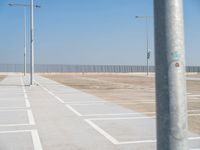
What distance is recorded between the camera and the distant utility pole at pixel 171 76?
2515mm

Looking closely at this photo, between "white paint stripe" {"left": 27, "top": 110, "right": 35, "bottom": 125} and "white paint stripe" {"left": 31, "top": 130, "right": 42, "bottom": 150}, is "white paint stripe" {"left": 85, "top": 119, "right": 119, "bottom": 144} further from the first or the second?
"white paint stripe" {"left": 27, "top": 110, "right": 35, "bottom": 125}

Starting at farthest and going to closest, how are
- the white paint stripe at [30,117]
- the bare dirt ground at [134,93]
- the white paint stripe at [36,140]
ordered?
1. the bare dirt ground at [134,93]
2. the white paint stripe at [30,117]
3. the white paint stripe at [36,140]

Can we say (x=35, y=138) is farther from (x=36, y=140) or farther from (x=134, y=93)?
(x=134, y=93)

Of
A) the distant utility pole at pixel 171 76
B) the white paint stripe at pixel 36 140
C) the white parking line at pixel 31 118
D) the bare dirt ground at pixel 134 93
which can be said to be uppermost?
the distant utility pole at pixel 171 76

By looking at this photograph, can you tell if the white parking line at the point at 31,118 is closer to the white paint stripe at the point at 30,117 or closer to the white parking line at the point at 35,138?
the white paint stripe at the point at 30,117

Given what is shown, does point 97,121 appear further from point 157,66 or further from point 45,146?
point 157,66

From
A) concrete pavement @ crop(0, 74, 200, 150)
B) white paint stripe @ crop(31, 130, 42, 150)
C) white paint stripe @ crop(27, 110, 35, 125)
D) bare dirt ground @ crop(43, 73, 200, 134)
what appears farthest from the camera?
bare dirt ground @ crop(43, 73, 200, 134)

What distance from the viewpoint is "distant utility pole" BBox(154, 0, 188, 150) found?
2515 mm

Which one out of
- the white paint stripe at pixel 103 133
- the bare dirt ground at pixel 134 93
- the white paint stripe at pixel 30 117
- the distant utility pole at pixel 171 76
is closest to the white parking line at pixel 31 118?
the white paint stripe at pixel 30 117

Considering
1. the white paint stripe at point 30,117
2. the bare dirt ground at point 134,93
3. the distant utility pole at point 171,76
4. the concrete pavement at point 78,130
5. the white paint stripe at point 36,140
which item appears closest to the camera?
the distant utility pole at point 171,76

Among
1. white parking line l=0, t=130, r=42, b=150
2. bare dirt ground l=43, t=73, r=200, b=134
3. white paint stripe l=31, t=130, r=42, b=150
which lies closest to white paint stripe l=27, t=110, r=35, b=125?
white parking line l=0, t=130, r=42, b=150

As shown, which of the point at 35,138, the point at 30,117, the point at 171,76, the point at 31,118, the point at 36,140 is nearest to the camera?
the point at 171,76

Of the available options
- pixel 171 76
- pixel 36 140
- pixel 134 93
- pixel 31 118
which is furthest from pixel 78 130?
pixel 134 93

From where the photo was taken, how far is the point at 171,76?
252cm
